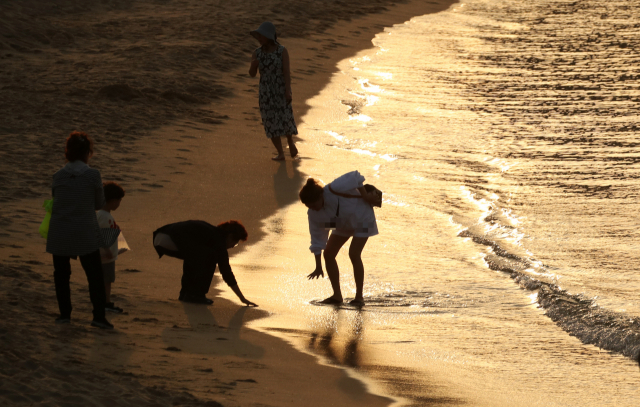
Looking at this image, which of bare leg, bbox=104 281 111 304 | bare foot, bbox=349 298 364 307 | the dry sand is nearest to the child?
bare leg, bbox=104 281 111 304

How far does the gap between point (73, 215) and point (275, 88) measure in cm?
582

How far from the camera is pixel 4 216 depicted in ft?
26.2

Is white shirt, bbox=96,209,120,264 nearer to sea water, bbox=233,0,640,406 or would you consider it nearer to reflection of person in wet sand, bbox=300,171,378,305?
sea water, bbox=233,0,640,406

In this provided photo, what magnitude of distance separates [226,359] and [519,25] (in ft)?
72.1

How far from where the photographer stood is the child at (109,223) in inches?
230

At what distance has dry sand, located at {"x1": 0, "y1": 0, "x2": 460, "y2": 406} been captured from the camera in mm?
4812

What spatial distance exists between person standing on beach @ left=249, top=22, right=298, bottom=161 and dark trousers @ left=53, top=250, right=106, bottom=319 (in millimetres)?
5449

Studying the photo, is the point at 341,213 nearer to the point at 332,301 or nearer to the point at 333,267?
the point at 333,267

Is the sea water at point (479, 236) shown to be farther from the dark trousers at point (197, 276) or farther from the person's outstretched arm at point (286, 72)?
the person's outstretched arm at point (286, 72)

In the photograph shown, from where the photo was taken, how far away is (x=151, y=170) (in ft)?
33.8

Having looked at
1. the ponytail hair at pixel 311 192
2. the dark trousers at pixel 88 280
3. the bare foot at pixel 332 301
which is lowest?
the bare foot at pixel 332 301

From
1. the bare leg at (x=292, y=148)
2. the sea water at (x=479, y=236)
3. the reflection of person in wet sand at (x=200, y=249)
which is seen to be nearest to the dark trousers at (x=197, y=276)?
the reflection of person in wet sand at (x=200, y=249)

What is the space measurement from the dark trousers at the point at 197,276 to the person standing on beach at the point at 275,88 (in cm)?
457

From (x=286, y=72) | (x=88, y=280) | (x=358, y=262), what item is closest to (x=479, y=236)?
(x=358, y=262)
